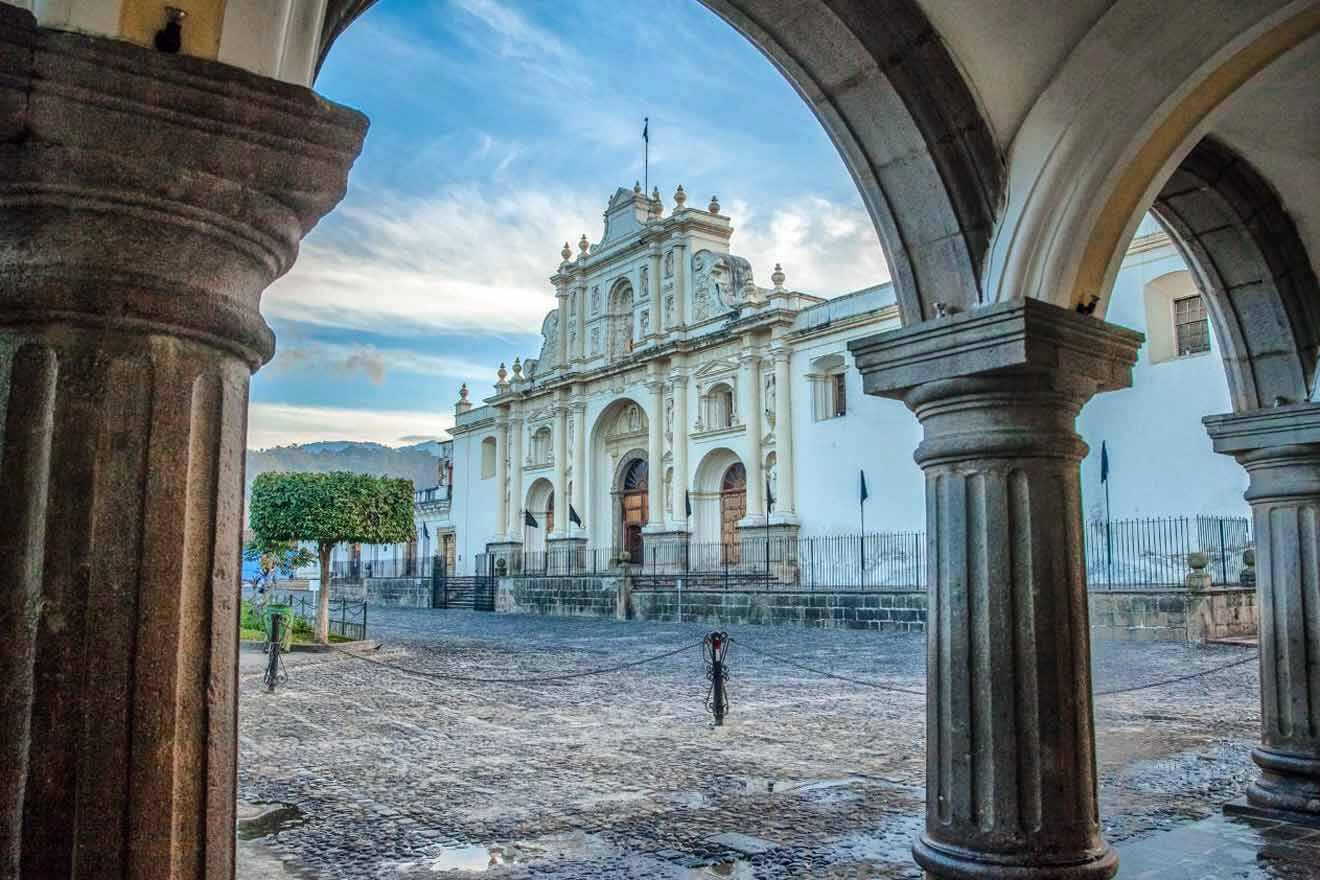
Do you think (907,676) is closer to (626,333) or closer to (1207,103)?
(1207,103)

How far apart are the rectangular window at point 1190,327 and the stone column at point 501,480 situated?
2159 centimetres

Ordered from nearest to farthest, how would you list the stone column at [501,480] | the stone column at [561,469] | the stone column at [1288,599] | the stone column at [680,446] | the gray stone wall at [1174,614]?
the stone column at [1288,599], the gray stone wall at [1174,614], the stone column at [680,446], the stone column at [561,469], the stone column at [501,480]

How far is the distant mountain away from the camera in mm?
81250

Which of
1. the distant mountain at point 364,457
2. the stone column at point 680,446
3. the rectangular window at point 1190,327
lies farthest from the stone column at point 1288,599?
the distant mountain at point 364,457

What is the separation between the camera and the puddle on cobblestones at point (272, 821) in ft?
15.8

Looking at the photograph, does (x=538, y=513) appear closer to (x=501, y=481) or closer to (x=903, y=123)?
(x=501, y=481)

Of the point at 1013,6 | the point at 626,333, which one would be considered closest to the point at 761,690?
the point at 1013,6

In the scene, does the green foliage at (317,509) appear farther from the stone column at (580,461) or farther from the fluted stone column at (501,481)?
the fluted stone column at (501,481)

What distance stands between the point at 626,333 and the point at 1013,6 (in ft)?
87.9

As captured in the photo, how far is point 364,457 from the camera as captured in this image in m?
107

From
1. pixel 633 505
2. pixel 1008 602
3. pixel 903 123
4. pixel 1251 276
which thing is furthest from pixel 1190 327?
pixel 633 505

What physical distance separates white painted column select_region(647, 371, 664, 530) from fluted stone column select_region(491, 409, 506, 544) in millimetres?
7340

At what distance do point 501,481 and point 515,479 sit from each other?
2.83ft

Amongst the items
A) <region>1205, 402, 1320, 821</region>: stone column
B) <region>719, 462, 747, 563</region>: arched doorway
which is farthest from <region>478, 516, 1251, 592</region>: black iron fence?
<region>1205, 402, 1320, 821</region>: stone column
